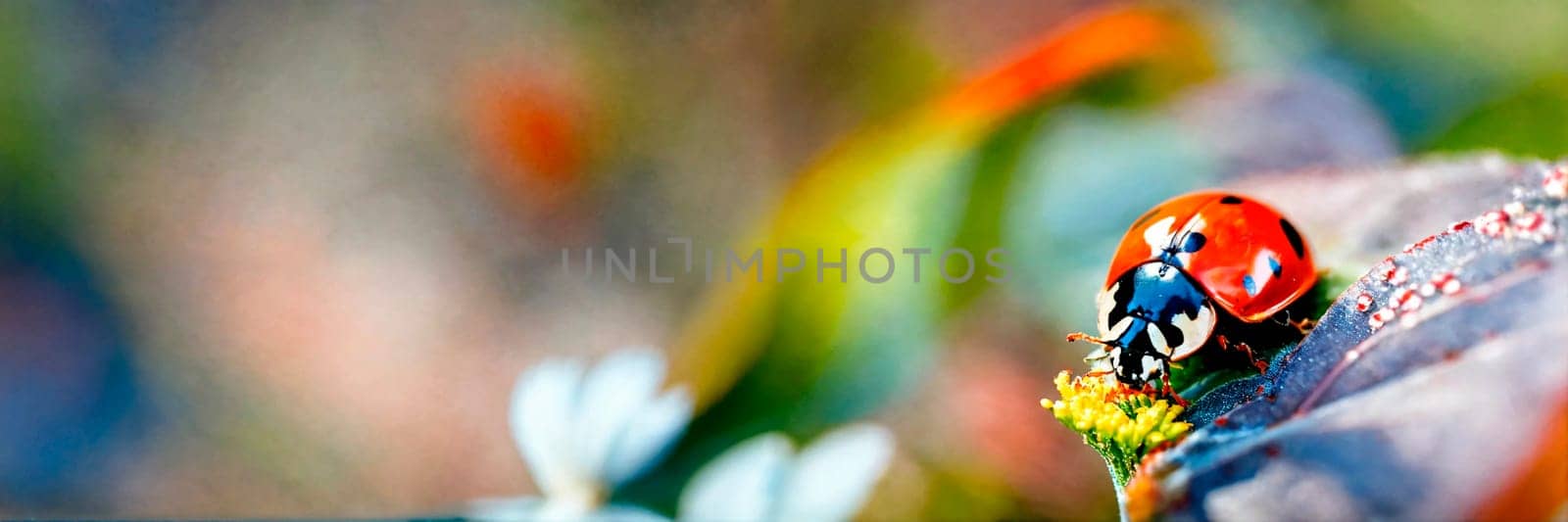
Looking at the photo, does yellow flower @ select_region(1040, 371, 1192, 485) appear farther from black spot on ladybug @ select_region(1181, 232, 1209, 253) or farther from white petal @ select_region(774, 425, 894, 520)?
white petal @ select_region(774, 425, 894, 520)

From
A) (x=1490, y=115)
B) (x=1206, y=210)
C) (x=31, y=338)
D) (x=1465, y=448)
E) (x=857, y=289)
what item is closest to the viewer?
(x=1465, y=448)

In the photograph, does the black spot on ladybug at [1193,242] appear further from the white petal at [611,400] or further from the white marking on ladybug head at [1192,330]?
the white petal at [611,400]

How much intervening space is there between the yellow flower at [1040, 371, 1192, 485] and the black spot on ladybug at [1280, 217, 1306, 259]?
0.08 meters

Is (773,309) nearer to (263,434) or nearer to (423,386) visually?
(423,386)

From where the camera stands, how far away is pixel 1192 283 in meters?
0.29

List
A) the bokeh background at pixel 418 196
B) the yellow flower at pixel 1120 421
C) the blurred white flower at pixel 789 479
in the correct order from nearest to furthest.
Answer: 1. the yellow flower at pixel 1120 421
2. the blurred white flower at pixel 789 479
3. the bokeh background at pixel 418 196

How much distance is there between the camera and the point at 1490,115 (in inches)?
18.4

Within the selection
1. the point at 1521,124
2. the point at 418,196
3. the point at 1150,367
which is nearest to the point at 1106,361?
the point at 1150,367

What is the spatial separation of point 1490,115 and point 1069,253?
0.21 meters

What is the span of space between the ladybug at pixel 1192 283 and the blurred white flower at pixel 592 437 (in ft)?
0.83

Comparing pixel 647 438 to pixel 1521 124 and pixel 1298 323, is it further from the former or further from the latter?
pixel 1521 124

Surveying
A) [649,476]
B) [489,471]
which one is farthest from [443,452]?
[649,476]

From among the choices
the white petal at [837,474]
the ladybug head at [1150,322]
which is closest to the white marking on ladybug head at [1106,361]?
the ladybug head at [1150,322]

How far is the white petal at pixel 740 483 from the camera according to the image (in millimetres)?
430
